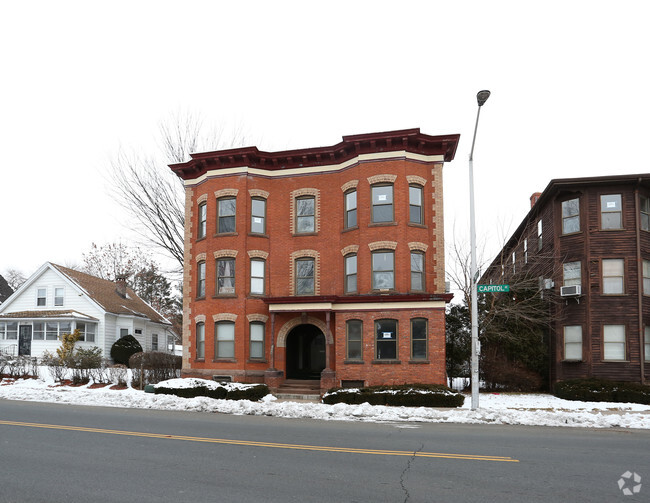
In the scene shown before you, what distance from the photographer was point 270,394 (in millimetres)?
20828

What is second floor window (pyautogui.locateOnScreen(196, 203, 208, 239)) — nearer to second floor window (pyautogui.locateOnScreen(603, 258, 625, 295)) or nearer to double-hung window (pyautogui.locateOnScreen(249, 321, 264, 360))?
double-hung window (pyautogui.locateOnScreen(249, 321, 264, 360))

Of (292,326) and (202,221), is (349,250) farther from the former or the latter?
(202,221)

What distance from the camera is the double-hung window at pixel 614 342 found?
2312 centimetres

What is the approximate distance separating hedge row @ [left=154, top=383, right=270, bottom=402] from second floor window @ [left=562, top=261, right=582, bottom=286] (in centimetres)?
Result: 1441

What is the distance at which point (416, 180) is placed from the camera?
75.3 feet

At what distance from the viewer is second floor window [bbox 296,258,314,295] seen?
24.3 metres

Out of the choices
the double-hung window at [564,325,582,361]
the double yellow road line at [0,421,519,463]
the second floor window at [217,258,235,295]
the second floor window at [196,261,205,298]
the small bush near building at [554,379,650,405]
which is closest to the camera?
the double yellow road line at [0,421,519,463]

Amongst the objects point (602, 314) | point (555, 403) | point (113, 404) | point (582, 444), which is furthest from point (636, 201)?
point (113, 404)

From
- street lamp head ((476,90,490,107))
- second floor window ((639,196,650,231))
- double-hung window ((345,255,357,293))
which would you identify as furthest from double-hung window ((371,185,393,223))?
second floor window ((639,196,650,231))

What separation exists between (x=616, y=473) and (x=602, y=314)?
1716 cm

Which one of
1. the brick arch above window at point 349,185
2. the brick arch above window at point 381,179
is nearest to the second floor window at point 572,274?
the brick arch above window at point 381,179

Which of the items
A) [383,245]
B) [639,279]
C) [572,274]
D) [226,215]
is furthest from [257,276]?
[639,279]

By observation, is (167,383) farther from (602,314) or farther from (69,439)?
(602,314)

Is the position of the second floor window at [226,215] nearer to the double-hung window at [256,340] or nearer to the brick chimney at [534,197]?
the double-hung window at [256,340]
